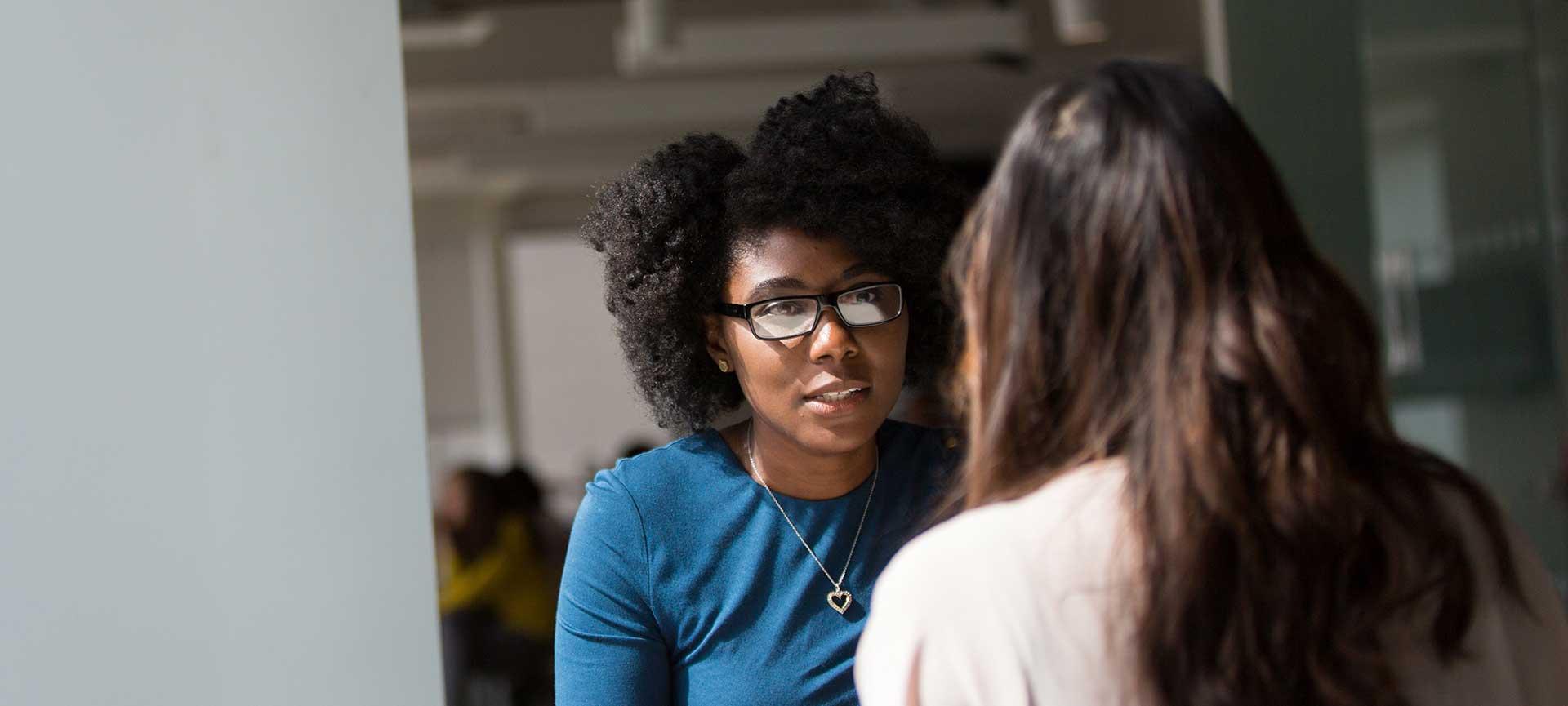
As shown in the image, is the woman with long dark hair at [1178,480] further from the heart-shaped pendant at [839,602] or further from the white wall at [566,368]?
the white wall at [566,368]

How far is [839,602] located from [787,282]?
35cm

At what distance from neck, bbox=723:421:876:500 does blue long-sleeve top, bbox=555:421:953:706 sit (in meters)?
0.02

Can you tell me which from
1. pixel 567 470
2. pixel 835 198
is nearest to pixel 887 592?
pixel 835 198

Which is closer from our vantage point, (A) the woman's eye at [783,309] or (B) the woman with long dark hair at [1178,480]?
(B) the woman with long dark hair at [1178,480]

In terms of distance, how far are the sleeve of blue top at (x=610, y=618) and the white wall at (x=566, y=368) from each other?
1185cm

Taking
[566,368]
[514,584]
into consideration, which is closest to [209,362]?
[514,584]

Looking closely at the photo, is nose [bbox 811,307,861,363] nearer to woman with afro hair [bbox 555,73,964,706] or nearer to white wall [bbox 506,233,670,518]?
woman with afro hair [bbox 555,73,964,706]

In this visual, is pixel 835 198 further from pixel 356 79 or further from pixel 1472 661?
pixel 1472 661

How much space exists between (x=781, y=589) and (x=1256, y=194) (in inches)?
29.9

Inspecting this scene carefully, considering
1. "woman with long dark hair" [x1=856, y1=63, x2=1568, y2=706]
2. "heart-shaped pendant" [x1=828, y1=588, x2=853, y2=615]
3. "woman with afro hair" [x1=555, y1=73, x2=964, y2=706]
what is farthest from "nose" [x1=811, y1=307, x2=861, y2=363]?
"woman with long dark hair" [x1=856, y1=63, x2=1568, y2=706]

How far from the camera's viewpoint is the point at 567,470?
46.3 ft

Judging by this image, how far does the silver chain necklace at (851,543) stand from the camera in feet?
5.37

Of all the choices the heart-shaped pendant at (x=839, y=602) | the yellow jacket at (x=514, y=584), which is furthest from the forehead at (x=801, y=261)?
the yellow jacket at (x=514, y=584)

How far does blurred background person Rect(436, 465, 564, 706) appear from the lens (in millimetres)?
6074
